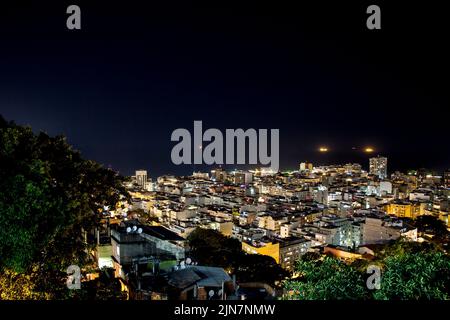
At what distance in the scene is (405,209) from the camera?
1575 inches

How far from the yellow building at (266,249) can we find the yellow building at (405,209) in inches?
826

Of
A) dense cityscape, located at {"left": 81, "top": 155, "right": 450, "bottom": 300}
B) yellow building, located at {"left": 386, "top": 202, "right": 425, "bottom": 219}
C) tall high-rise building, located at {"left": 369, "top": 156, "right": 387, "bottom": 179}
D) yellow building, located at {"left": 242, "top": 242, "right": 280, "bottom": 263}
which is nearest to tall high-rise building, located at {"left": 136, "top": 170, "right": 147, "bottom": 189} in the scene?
dense cityscape, located at {"left": 81, "top": 155, "right": 450, "bottom": 300}

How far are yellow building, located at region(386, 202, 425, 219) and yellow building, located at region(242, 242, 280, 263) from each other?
2097 centimetres

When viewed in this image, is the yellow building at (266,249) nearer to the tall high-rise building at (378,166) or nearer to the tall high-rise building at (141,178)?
the tall high-rise building at (141,178)

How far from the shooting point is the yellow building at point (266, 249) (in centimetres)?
2408

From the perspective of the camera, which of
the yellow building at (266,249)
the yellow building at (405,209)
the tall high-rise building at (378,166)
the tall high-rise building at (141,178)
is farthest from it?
the tall high-rise building at (378,166)

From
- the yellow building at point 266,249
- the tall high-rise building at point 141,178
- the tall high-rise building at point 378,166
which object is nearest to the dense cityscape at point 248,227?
the yellow building at point 266,249

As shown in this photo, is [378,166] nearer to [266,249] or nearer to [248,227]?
[248,227]

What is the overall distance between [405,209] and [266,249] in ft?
74.9

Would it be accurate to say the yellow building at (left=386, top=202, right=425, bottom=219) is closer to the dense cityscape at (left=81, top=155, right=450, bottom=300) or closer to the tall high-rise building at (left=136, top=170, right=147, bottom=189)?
the dense cityscape at (left=81, top=155, right=450, bottom=300)

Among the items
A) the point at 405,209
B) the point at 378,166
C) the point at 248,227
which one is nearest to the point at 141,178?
the point at 248,227
